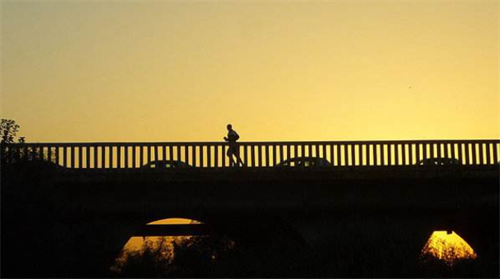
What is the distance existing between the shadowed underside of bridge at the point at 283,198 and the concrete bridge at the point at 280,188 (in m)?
0.03

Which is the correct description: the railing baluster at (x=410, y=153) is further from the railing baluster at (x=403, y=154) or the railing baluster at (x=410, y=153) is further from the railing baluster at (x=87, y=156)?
the railing baluster at (x=87, y=156)

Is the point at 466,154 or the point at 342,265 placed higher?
the point at 466,154

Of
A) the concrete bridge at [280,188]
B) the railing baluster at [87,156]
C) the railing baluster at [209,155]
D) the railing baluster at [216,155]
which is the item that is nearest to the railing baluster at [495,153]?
the concrete bridge at [280,188]

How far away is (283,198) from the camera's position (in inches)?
2132

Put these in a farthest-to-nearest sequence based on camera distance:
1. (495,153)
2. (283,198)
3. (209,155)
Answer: (495,153) < (283,198) < (209,155)

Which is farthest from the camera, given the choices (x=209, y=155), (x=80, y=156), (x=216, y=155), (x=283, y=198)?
(x=283, y=198)

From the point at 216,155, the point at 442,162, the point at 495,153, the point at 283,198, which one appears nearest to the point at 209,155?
the point at 216,155

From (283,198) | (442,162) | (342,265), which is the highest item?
(442,162)

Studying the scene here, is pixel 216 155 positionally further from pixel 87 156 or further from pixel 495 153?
pixel 495 153

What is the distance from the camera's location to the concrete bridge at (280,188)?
5234cm

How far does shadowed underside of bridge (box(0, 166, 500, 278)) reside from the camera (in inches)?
2068

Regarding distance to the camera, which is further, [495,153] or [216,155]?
[495,153]

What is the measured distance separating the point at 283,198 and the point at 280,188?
1.20 ft

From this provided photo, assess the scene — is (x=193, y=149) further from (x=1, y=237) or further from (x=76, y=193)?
(x=1, y=237)
